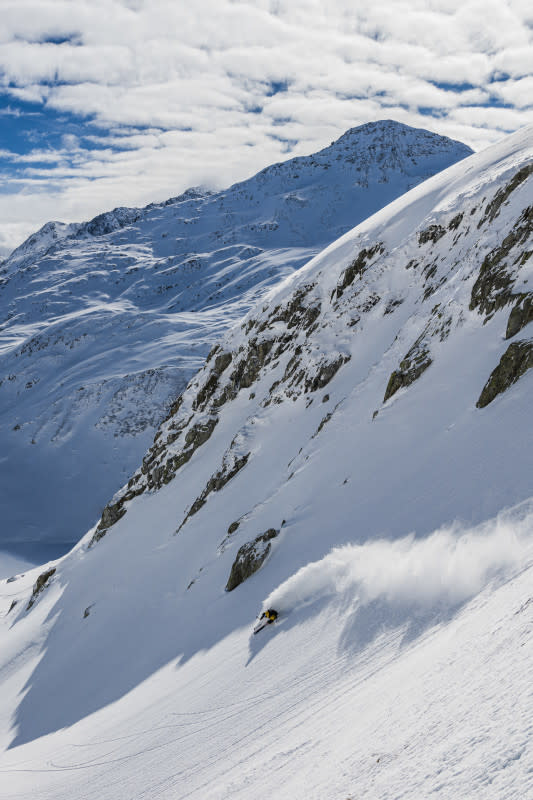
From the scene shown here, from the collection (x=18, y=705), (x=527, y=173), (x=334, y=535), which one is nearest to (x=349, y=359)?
(x=527, y=173)

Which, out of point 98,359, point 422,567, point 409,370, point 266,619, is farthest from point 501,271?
point 98,359

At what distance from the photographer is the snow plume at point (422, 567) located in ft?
30.8

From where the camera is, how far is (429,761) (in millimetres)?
A: 4938

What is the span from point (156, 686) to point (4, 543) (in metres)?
60.4

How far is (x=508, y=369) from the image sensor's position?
15211mm

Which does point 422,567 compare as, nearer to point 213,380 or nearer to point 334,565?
point 334,565

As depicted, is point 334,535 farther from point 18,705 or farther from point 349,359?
point 18,705

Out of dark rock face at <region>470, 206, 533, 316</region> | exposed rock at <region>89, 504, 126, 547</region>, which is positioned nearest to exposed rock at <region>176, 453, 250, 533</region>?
exposed rock at <region>89, 504, 126, 547</region>

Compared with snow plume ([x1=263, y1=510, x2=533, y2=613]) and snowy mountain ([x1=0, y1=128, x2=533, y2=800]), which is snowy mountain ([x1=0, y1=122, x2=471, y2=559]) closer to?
snowy mountain ([x1=0, y1=128, x2=533, y2=800])

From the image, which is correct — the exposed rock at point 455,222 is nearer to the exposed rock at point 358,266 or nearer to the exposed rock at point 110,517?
the exposed rock at point 358,266

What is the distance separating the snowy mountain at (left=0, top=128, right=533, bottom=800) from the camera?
21.6 ft

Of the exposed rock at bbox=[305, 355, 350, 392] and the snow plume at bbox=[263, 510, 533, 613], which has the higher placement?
the exposed rock at bbox=[305, 355, 350, 392]

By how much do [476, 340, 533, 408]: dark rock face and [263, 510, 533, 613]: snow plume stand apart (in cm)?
549

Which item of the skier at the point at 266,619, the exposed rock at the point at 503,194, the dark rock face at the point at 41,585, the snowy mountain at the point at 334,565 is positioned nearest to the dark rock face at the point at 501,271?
the snowy mountain at the point at 334,565
